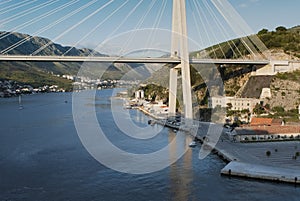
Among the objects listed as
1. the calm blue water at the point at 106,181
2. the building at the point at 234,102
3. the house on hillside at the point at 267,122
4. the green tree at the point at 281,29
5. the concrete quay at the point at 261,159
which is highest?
the green tree at the point at 281,29

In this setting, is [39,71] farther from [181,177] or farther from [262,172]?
[262,172]

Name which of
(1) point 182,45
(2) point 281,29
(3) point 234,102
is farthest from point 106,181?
(2) point 281,29

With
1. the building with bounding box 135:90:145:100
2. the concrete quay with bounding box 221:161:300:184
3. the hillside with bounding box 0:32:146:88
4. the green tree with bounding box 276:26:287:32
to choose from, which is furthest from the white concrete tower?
the hillside with bounding box 0:32:146:88

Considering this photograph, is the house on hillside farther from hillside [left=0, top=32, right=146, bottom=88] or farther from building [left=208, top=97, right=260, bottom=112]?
hillside [left=0, top=32, right=146, bottom=88]

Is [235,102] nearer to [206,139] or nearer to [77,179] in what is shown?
[206,139]

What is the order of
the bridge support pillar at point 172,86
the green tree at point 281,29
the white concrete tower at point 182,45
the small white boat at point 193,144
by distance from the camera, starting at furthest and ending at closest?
1. the green tree at point 281,29
2. the bridge support pillar at point 172,86
3. the white concrete tower at point 182,45
4. the small white boat at point 193,144

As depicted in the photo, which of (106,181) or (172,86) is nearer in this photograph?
(106,181)

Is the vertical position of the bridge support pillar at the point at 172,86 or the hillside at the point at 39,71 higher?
the hillside at the point at 39,71

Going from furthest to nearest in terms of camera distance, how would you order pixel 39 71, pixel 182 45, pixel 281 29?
pixel 39 71 → pixel 281 29 → pixel 182 45

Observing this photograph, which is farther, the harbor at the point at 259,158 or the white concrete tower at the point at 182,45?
the white concrete tower at the point at 182,45

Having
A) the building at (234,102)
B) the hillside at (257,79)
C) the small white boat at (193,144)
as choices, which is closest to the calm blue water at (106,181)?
the small white boat at (193,144)

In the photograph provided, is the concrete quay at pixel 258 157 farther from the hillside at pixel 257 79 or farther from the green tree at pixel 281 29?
the green tree at pixel 281 29

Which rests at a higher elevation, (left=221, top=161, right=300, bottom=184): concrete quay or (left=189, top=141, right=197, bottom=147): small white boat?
(left=189, top=141, right=197, bottom=147): small white boat
